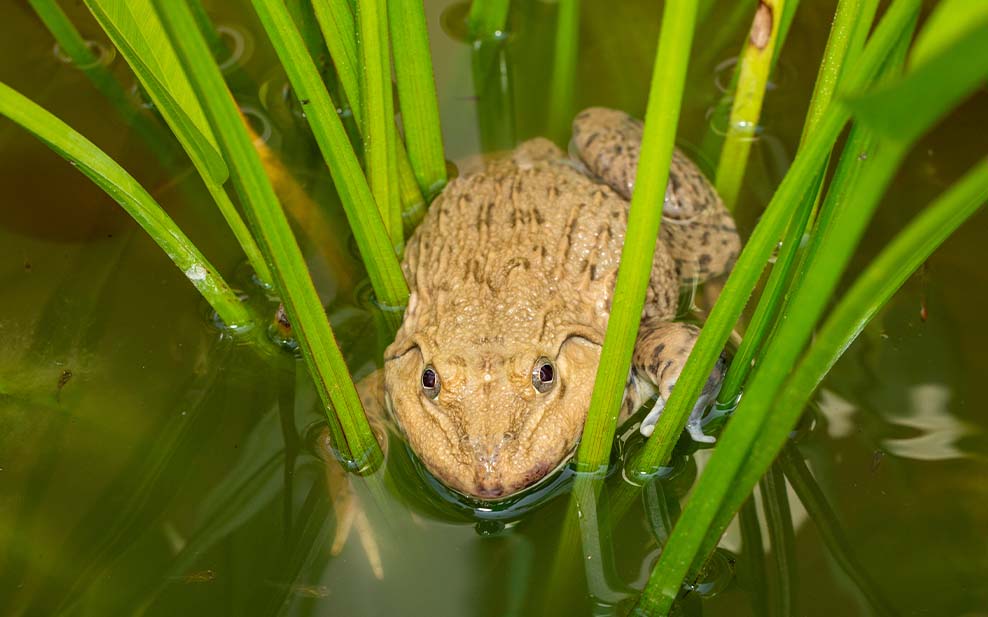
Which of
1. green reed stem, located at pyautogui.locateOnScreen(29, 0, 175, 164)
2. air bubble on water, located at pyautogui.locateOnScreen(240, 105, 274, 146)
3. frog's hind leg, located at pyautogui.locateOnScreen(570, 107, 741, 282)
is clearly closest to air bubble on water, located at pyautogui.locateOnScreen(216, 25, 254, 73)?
air bubble on water, located at pyautogui.locateOnScreen(240, 105, 274, 146)

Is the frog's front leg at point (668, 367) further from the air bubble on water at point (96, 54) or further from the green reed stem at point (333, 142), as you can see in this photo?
the air bubble on water at point (96, 54)

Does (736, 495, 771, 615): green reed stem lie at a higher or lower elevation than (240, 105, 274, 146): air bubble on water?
lower

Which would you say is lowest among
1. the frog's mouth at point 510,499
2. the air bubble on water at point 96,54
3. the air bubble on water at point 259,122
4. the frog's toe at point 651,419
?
the frog's mouth at point 510,499

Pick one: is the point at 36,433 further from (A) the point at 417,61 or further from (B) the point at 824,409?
(B) the point at 824,409

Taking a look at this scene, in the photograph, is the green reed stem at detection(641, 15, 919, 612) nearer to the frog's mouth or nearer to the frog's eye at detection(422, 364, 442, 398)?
the frog's mouth

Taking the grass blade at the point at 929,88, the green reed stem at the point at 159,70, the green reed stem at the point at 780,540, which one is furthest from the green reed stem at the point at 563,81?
the grass blade at the point at 929,88

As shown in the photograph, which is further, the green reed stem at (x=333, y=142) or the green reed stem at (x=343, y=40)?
the green reed stem at (x=343, y=40)

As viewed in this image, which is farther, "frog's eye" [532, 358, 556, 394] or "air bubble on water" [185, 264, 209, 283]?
"air bubble on water" [185, 264, 209, 283]
